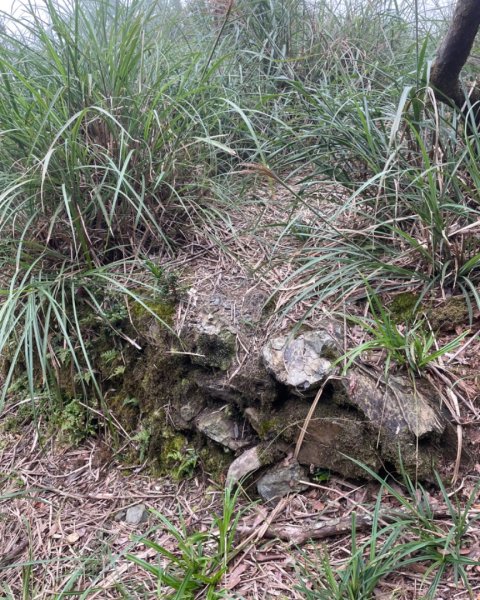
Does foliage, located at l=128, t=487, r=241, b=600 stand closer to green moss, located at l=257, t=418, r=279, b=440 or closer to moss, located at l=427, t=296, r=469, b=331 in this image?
green moss, located at l=257, t=418, r=279, b=440

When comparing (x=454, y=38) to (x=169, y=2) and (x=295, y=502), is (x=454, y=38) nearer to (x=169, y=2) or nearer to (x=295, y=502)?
(x=295, y=502)

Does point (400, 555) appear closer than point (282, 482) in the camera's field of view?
Yes

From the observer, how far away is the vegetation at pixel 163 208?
183cm

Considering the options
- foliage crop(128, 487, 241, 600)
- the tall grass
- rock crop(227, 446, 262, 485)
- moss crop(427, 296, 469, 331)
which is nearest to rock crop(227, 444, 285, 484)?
rock crop(227, 446, 262, 485)

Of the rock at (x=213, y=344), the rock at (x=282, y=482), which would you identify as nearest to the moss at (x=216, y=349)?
the rock at (x=213, y=344)

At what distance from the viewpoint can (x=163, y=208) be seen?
225 cm

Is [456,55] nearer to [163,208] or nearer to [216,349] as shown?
[163,208]

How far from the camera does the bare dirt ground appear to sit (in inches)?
58.1

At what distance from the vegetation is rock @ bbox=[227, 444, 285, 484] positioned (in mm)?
186

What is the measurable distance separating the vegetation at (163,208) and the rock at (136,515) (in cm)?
14

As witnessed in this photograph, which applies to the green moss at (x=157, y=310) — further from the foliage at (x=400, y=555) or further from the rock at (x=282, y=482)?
the foliage at (x=400, y=555)

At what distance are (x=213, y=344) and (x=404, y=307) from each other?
723mm

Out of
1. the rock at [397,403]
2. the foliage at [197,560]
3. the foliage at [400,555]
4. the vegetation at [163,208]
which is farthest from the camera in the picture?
the vegetation at [163,208]

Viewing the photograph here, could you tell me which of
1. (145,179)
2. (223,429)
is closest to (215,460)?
(223,429)
